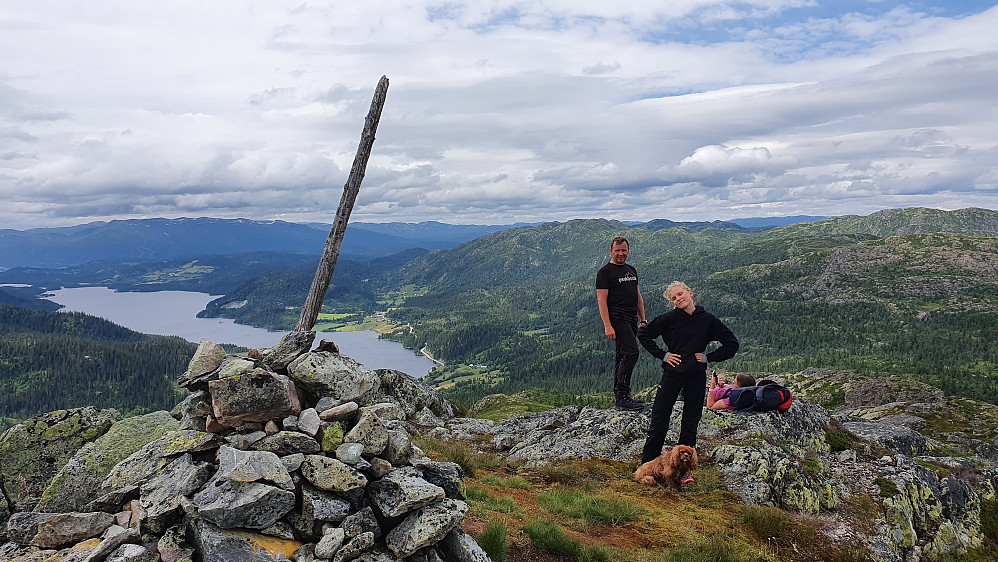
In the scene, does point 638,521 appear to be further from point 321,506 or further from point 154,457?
point 154,457

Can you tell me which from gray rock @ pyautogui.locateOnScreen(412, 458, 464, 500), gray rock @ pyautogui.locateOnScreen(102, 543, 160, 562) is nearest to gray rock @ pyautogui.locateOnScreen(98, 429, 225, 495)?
gray rock @ pyautogui.locateOnScreen(102, 543, 160, 562)

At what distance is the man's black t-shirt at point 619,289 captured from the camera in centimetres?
1466

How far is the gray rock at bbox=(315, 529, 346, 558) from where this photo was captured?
652 centimetres

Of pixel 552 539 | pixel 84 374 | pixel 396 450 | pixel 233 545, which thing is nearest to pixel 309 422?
pixel 396 450

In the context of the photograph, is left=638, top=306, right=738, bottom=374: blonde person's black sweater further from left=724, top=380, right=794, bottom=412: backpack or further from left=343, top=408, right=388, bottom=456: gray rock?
left=343, top=408, right=388, bottom=456: gray rock

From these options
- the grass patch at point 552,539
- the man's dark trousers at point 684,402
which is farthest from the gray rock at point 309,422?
the man's dark trousers at point 684,402

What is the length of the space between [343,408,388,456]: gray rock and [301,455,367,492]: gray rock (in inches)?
21.5

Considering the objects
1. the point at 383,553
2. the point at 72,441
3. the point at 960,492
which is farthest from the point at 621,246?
the point at 72,441

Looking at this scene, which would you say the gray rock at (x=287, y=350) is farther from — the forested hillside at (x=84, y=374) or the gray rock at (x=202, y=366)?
the forested hillside at (x=84, y=374)

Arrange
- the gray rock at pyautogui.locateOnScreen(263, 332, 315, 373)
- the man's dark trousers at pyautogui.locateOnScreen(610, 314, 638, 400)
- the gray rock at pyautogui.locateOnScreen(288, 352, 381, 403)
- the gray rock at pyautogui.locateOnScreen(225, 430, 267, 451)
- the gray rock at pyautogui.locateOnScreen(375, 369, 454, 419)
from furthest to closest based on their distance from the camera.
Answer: the gray rock at pyautogui.locateOnScreen(375, 369, 454, 419)
the man's dark trousers at pyautogui.locateOnScreen(610, 314, 638, 400)
the gray rock at pyautogui.locateOnScreen(263, 332, 315, 373)
the gray rock at pyautogui.locateOnScreen(288, 352, 381, 403)
the gray rock at pyautogui.locateOnScreen(225, 430, 267, 451)

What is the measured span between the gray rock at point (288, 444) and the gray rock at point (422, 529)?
1908 millimetres

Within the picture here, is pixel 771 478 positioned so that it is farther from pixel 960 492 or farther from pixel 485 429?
pixel 485 429

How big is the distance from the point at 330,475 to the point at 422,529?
1621 mm

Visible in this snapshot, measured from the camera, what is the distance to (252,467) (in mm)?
6879
